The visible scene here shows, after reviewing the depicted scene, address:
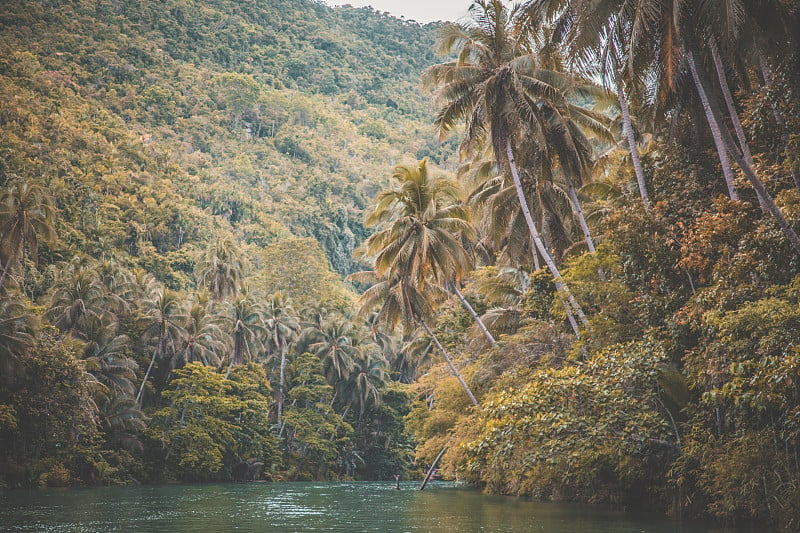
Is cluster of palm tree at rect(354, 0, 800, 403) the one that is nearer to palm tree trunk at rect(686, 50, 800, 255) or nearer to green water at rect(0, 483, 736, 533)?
palm tree trunk at rect(686, 50, 800, 255)

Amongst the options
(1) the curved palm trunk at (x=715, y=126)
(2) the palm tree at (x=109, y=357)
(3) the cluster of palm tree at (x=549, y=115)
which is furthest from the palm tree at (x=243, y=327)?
(1) the curved palm trunk at (x=715, y=126)

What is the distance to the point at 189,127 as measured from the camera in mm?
106562

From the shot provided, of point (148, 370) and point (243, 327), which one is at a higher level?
point (243, 327)

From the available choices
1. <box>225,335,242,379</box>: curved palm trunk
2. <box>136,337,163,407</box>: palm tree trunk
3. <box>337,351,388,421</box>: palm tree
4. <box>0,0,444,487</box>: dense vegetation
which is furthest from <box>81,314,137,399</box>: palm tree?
<box>337,351,388,421</box>: palm tree

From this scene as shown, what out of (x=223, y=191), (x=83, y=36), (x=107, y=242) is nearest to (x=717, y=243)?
(x=107, y=242)

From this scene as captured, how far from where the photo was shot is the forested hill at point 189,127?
228ft

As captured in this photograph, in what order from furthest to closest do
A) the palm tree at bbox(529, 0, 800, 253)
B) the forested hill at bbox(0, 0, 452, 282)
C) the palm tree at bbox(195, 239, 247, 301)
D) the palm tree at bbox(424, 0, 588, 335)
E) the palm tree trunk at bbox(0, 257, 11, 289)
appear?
the forested hill at bbox(0, 0, 452, 282) < the palm tree at bbox(195, 239, 247, 301) < the palm tree trunk at bbox(0, 257, 11, 289) < the palm tree at bbox(424, 0, 588, 335) < the palm tree at bbox(529, 0, 800, 253)

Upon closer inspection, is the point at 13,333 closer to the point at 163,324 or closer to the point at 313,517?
the point at 163,324

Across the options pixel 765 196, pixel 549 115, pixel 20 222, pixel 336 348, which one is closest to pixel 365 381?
pixel 336 348

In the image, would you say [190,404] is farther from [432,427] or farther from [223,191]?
[223,191]

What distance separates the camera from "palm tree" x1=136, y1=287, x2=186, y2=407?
46.9 m

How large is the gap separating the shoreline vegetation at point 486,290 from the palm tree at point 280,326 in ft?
1.23

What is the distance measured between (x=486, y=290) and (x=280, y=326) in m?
31.8

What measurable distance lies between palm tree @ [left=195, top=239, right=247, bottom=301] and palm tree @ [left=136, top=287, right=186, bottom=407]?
1360 centimetres
